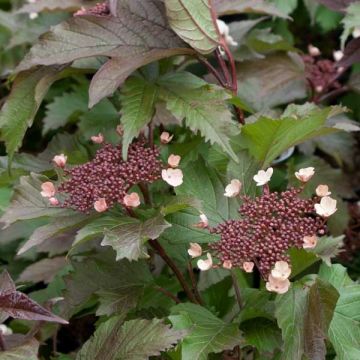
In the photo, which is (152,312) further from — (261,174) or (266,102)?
(266,102)

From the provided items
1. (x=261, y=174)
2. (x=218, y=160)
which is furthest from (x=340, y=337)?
(x=218, y=160)

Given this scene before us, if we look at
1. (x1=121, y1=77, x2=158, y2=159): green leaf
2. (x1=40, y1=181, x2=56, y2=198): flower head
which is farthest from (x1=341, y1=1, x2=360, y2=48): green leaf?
(x1=40, y1=181, x2=56, y2=198): flower head

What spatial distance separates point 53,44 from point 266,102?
1.78 ft

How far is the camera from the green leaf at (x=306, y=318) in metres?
0.90

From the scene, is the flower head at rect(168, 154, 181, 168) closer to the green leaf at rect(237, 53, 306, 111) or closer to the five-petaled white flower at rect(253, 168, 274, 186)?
the five-petaled white flower at rect(253, 168, 274, 186)

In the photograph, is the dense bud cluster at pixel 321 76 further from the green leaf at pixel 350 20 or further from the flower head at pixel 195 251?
the flower head at pixel 195 251

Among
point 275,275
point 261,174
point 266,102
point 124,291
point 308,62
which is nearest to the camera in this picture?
point 275,275

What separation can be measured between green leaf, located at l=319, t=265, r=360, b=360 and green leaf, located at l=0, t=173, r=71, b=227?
0.42 meters

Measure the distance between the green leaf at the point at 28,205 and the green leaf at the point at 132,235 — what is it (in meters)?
0.12

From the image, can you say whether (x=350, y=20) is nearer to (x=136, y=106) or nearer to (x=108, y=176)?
(x=136, y=106)

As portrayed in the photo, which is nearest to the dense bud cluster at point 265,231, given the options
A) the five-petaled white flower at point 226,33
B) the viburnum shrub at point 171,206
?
the viburnum shrub at point 171,206

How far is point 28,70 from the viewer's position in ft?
3.77

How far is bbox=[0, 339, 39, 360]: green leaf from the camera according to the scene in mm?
905

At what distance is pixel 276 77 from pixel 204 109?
50 cm
